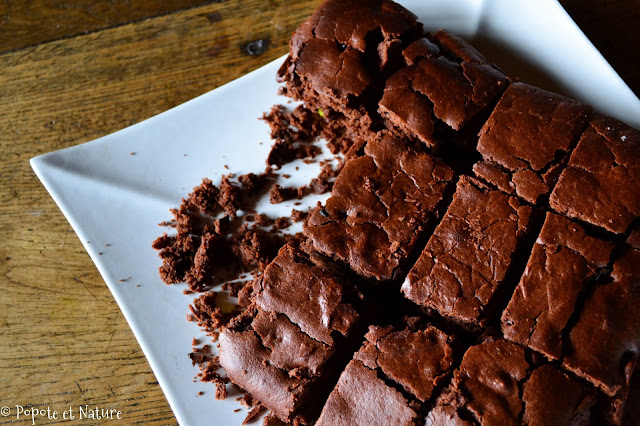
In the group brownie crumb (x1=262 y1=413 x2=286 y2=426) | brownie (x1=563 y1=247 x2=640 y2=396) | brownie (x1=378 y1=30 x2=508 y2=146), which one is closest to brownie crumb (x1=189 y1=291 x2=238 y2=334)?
brownie crumb (x1=262 y1=413 x2=286 y2=426)

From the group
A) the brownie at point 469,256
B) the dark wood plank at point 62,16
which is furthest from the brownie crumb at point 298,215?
the dark wood plank at point 62,16

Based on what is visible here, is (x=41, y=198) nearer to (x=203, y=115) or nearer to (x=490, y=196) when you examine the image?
(x=203, y=115)

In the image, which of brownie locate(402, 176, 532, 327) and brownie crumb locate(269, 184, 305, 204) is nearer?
brownie locate(402, 176, 532, 327)

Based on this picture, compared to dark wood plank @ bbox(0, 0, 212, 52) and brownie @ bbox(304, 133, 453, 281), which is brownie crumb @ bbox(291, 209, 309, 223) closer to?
brownie @ bbox(304, 133, 453, 281)

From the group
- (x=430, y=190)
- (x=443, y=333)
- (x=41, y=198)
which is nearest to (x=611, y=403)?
(x=443, y=333)

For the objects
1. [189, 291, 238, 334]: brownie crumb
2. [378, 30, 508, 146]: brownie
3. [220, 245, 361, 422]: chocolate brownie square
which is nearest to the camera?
[220, 245, 361, 422]: chocolate brownie square
